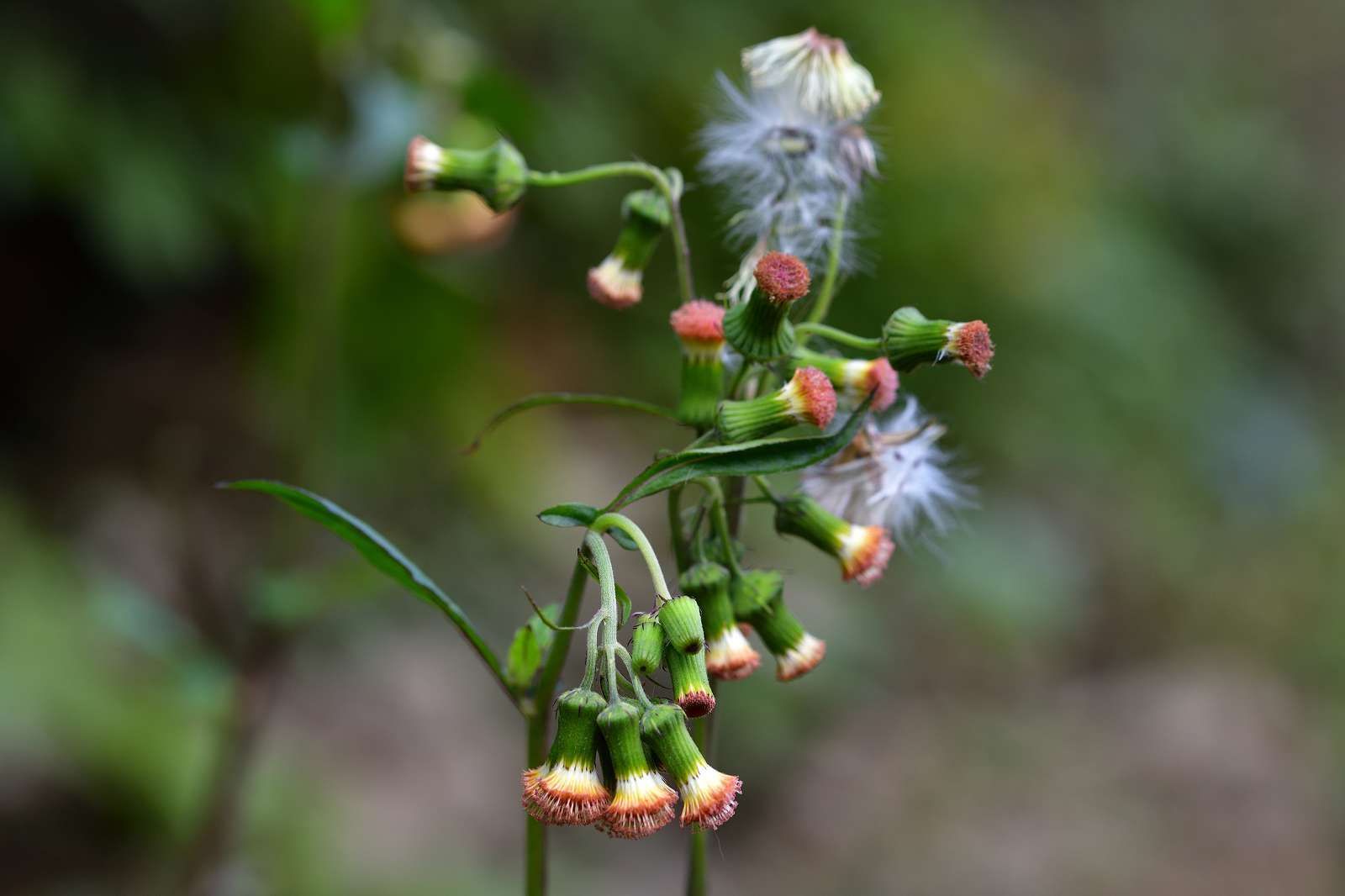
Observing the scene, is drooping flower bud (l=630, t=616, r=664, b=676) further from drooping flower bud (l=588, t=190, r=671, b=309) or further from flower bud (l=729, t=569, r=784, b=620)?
drooping flower bud (l=588, t=190, r=671, b=309)

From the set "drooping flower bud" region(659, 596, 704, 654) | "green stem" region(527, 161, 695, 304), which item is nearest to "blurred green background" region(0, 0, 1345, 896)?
"green stem" region(527, 161, 695, 304)

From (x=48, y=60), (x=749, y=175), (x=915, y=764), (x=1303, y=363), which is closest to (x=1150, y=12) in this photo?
(x=1303, y=363)

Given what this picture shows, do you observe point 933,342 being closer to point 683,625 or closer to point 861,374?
point 861,374

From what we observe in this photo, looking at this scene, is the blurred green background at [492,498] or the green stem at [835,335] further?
the blurred green background at [492,498]

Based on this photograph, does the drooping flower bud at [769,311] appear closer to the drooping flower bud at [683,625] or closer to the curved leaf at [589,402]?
the curved leaf at [589,402]

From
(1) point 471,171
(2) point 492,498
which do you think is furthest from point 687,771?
(2) point 492,498

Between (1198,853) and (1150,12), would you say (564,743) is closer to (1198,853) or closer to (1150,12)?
(1198,853)

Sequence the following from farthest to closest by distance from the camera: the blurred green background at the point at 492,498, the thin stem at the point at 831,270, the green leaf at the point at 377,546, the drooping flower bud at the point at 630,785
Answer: the blurred green background at the point at 492,498
the thin stem at the point at 831,270
the green leaf at the point at 377,546
the drooping flower bud at the point at 630,785

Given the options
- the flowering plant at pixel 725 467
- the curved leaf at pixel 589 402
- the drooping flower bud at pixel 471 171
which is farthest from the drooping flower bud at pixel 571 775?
the drooping flower bud at pixel 471 171
